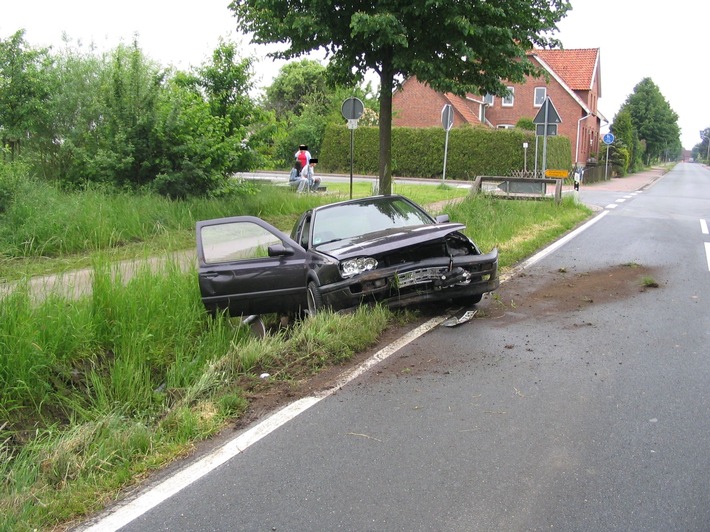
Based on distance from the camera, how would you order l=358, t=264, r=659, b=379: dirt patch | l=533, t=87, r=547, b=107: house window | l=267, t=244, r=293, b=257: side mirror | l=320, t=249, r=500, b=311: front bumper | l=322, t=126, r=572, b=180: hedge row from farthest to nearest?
l=533, t=87, r=547, b=107: house window
l=322, t=126, r=572, b=180: hedge row
l=267, t=244, r=293, b=257: side mirror
l=320, t=249, r=500, b=311: front bumper
l=358, t=264, r=659, b=379: dirt patch

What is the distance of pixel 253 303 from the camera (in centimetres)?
676

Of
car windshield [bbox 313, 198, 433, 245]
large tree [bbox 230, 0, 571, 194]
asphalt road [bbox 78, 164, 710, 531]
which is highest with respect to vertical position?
large tree [bbox 230, 0, 571, 194]

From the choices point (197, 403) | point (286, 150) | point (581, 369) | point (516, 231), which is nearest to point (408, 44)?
point (516, 231)

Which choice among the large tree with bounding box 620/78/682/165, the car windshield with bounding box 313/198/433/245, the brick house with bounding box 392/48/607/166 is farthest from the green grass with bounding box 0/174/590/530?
the large tree with bounding box 620/78/682/165

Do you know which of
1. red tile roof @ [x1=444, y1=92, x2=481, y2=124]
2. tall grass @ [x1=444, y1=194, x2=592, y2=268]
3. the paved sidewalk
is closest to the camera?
tall grass @ [x1=444, y1=194, x2=592, y2=268]

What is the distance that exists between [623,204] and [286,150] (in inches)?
1119

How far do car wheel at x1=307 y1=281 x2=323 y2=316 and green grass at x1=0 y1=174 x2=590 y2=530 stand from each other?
27cm

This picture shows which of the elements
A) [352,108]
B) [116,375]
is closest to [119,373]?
[116,375]

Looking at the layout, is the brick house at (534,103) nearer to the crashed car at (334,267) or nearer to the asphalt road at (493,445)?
the crashed car at (334,267)

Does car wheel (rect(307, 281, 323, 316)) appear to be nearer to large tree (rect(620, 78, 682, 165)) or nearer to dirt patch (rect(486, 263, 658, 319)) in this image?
dirt patch (rect(486, 263, 658, 319))

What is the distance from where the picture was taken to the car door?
6.61 meters

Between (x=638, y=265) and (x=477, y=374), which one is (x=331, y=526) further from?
(x=638, y=265)

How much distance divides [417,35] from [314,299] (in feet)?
19.7

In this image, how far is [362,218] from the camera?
25.8ft
